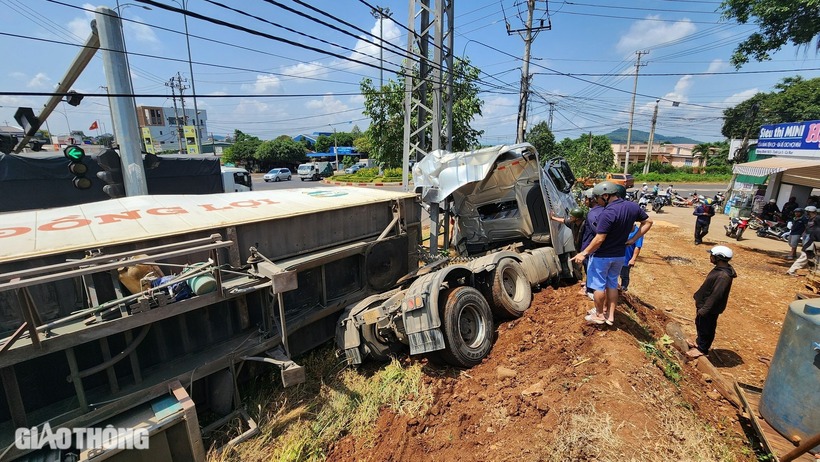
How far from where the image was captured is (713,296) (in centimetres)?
440

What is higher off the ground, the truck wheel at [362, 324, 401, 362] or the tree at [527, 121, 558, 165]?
the tree at [527, 121, 558, 165]

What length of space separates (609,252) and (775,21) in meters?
9.66

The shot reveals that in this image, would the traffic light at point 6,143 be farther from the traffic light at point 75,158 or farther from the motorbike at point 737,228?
the motorbike at point 737,228

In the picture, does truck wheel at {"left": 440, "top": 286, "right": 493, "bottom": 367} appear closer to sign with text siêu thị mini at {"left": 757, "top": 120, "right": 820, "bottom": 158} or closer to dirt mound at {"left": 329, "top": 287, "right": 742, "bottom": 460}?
dirt mound at {"left": 329, "top": 287, "right": 742, "bottom": 460}

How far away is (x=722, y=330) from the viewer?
5938mm

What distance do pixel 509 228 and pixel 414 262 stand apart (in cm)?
217

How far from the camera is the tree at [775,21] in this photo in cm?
795

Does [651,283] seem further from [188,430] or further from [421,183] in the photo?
[188,430]

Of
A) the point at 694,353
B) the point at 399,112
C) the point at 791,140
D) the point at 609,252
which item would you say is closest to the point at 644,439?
the point at 609,252

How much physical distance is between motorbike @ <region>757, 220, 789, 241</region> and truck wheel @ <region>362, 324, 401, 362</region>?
15.0 meters

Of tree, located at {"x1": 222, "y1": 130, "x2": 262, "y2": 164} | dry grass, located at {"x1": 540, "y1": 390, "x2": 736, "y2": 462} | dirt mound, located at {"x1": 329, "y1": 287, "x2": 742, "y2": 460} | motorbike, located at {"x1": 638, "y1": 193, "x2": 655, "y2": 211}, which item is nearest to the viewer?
dry grass, located at {"x1": 540, "y1": 390, "x2": 736, "y2": 462}

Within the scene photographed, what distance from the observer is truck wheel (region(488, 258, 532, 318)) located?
499 centimetres

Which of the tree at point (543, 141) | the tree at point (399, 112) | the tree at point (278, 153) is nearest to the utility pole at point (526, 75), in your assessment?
the tree at point (399, 112)

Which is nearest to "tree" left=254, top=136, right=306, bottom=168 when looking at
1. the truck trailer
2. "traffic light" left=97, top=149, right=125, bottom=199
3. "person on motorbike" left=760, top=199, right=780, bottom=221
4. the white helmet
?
"traffic light" left=97, top=149, right=125, bottom=199
